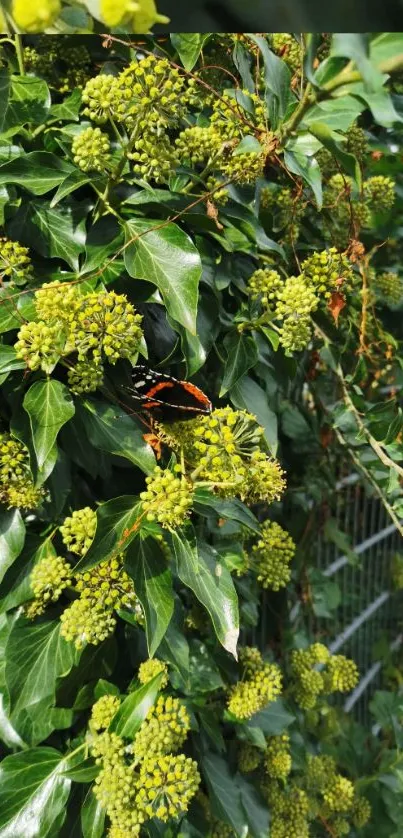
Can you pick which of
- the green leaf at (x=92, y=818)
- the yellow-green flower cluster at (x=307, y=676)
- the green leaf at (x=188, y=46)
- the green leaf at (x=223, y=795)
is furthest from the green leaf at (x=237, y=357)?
the yellow-green flower cluster at (x=307, y=676)

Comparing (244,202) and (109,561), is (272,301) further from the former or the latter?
(109,561)

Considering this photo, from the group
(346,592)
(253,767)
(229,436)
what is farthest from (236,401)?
(346,592)

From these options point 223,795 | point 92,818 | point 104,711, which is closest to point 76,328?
point 104,711

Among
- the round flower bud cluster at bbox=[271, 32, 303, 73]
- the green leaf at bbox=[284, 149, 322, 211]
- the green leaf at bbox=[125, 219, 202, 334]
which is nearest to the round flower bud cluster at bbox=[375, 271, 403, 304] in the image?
the round flower bud cluster at bbox=[271, 32, 303, 73]

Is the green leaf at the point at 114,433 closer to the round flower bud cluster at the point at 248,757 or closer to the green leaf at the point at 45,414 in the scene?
the green leaf at the point at 45,414

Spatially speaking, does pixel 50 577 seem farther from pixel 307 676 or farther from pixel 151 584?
pixel 307 676
